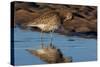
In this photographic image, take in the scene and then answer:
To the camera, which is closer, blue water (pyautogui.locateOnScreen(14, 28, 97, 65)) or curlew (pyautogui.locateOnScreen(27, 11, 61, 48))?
blue water (pyautogui.locateOnScreen(14, 28, 97, 65))

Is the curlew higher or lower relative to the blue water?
higher

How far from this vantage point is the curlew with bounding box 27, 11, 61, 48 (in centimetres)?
233

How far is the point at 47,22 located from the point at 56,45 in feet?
0.96

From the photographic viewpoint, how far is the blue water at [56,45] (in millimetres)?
2229

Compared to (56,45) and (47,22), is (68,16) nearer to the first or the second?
(47,22)

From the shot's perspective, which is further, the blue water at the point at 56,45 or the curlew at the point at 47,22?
the curlew at the point at 47,22

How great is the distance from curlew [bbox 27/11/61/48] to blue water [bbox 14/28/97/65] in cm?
7

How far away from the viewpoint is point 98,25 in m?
2.66

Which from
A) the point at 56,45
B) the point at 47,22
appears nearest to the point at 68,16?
the point at 47,22

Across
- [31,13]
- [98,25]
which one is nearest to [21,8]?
[31,13]

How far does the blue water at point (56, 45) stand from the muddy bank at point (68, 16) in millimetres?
69

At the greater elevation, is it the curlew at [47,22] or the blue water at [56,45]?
the curlew at [47,22]

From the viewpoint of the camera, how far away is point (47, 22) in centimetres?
239
